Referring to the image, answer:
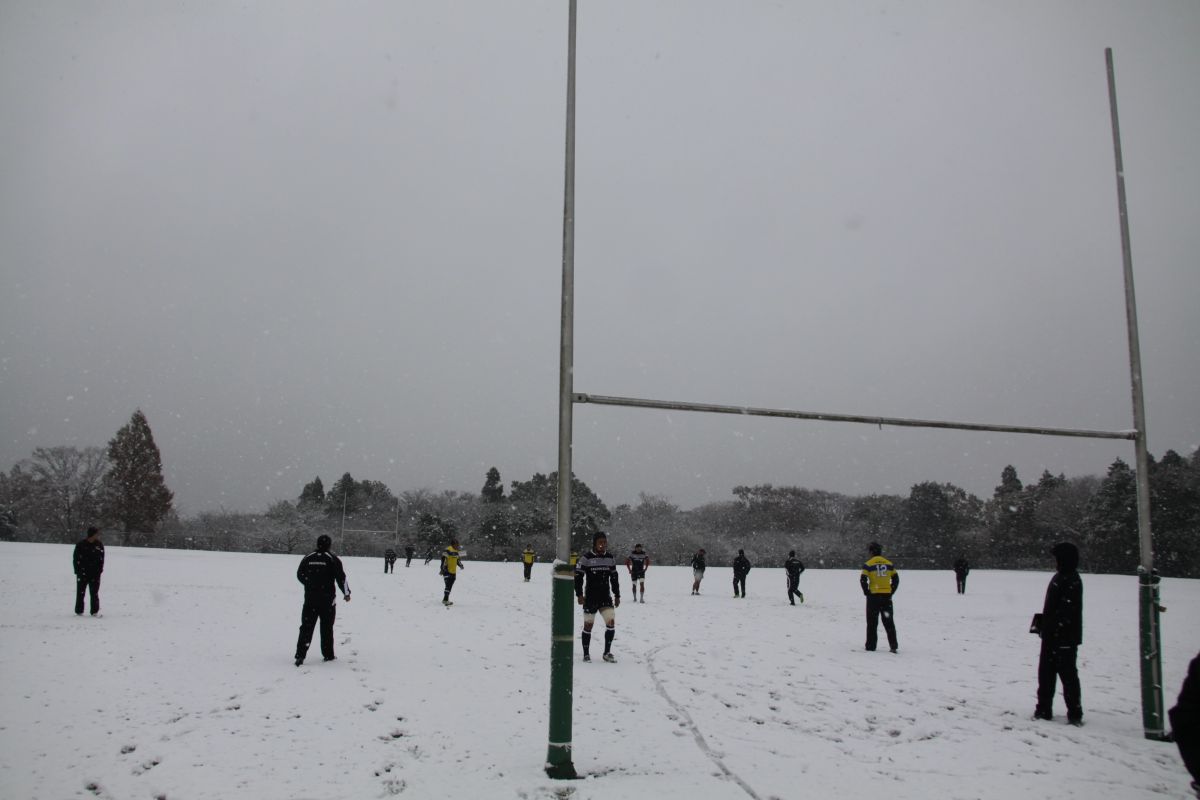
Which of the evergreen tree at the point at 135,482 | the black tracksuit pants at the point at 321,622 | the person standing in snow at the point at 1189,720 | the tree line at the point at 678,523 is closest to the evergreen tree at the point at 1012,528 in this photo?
the tree line at the point at 678,523

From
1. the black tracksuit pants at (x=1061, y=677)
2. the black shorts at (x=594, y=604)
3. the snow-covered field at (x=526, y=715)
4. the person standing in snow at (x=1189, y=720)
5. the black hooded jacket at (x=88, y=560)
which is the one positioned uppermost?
the person standing in snow at (x=1189, y=720)

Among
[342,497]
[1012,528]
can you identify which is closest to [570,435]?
[1012,528]

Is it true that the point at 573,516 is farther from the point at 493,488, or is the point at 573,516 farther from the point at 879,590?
the point at 879,590

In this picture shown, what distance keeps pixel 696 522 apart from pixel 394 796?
106 metres

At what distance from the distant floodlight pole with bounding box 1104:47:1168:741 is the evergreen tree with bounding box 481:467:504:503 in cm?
10582

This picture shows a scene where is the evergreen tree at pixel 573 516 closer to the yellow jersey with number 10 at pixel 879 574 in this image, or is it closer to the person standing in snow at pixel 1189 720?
the yellow jersey with number 10 at pixel 879 574

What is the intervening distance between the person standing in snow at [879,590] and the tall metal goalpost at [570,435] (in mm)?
4569

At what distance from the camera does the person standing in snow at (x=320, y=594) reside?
10.3m

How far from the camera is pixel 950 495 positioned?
9888 cm

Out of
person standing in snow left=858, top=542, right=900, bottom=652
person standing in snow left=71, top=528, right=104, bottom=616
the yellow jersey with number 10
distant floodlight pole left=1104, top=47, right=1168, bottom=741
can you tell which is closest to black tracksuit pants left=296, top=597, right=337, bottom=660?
person standing in snow left=71, top=528, right=104, bottom=616

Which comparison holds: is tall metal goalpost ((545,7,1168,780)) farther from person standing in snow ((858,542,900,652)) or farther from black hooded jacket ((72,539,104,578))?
black hooded jacket ((72,539,104,578))

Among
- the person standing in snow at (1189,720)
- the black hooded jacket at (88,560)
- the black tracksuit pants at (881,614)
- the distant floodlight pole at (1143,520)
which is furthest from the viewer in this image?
the black hooded jacket at (88,560)

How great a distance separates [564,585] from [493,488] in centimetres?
10823

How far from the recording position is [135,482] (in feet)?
253
